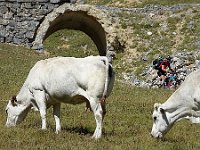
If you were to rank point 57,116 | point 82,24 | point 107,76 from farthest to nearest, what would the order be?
point 82,24
point 57,116
point 107,76

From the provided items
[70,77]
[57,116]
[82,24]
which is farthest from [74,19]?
[70,77]

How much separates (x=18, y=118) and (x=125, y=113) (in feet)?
15.2

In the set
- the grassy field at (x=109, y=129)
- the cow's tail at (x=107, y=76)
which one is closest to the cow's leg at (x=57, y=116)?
the grassy field at (x=109, y=129)

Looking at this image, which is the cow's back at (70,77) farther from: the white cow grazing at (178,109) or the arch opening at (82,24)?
the arch opening at (82,24)

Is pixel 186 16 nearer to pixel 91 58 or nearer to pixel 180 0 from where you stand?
pixel 180 0

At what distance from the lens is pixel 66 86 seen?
13.0 metres

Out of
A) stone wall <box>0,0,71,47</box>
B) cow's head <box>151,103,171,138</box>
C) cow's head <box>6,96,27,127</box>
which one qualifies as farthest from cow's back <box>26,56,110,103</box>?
stone wall <box>0,0,71,47</box>

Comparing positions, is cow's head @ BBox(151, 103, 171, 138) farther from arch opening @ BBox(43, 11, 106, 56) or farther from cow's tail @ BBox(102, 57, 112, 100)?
arch opening @ BBox(43, 11, 106, 56)

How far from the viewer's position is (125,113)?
17641 millimetres

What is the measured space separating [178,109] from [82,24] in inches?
1255

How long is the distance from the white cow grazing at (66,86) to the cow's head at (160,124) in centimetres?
135

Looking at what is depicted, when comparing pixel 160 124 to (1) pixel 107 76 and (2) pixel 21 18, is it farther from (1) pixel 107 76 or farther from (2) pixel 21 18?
(2) pixel 21 18

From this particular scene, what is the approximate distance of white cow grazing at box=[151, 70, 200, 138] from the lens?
1241 cm

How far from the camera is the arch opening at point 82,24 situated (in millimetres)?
40562
